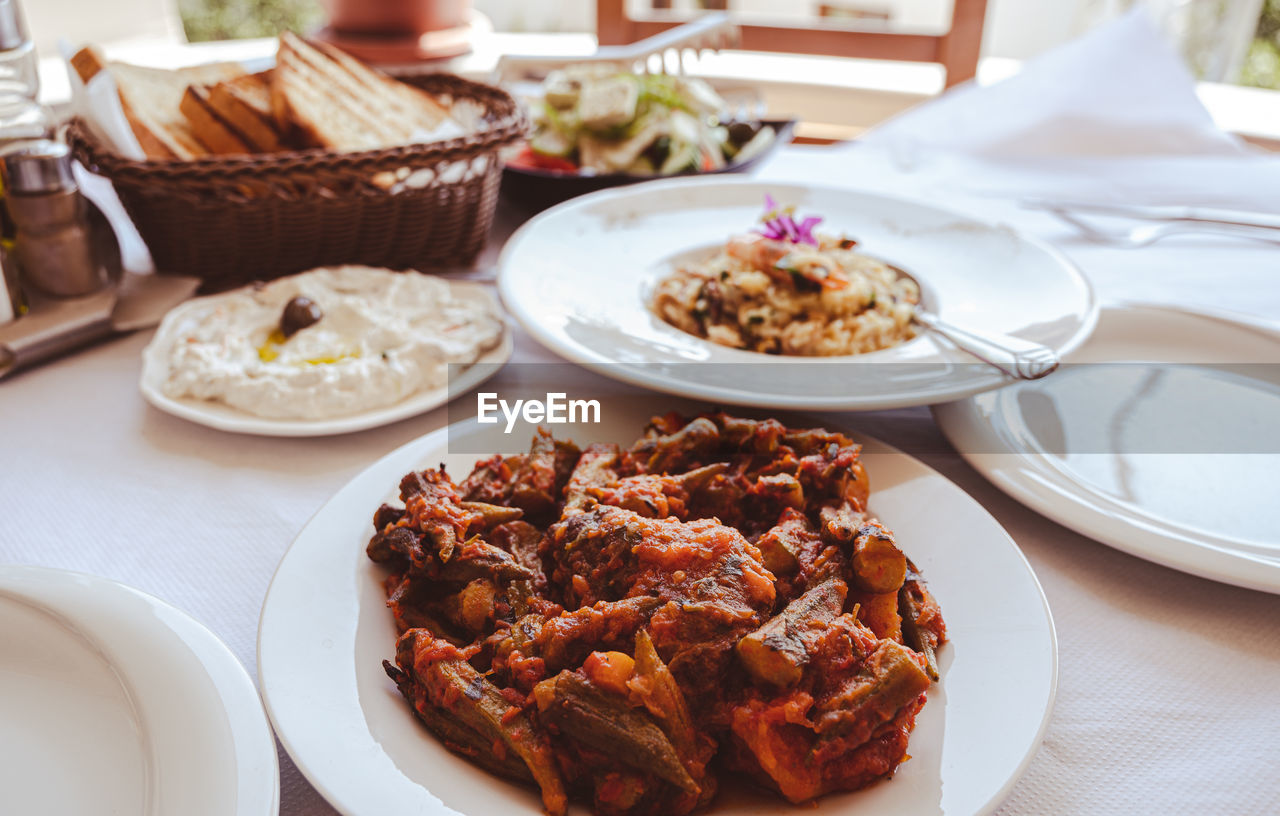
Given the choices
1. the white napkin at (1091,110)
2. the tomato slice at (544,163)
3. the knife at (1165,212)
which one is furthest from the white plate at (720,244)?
the white napkin at (1091,110)

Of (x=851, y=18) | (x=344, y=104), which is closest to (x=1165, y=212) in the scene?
(x=344, y=104)

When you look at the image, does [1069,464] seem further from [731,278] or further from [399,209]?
[399,209]

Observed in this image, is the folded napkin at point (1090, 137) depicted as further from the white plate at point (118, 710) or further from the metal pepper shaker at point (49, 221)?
the white plate at point (118, 710)

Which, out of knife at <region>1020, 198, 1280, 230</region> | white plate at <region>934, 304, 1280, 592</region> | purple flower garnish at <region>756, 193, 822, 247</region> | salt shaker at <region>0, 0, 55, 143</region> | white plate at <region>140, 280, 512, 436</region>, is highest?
salt shaker at <region>0, 0, 55, 143</region>

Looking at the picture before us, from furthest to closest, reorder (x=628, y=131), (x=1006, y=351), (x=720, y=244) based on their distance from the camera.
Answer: (x=628, y=131) < (x=720, y=244) < (x=1006, y=351)

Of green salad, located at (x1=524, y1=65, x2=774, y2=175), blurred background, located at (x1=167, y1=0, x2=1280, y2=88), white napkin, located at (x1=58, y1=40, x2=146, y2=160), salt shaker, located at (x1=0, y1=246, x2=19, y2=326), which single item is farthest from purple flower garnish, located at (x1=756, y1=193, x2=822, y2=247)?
blurred background, located at (x1=167, y1=0, x2=1280, y2=88)

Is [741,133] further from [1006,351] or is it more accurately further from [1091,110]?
[1006,351]

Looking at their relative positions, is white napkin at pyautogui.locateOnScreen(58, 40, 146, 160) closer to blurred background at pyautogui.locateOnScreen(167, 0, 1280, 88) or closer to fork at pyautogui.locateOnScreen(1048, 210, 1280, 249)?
fork at pyautogui.locateOnScreen(1048, 210, 1280, 249)
